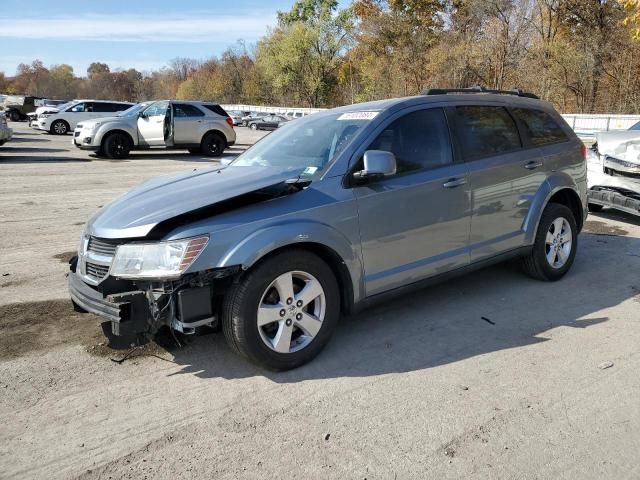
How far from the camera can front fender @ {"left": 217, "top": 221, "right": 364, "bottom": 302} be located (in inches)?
131

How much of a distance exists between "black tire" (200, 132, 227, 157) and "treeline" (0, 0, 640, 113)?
11894 mm

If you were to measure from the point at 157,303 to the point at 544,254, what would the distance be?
12.2ft

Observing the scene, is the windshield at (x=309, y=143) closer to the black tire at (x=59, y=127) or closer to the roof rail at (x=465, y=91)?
the roof rail at (x=465, y=91)

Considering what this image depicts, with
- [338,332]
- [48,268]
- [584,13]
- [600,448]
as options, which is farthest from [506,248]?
[584,13]

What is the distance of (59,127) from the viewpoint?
27.0 metres

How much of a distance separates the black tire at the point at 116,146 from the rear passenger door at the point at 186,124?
56.0 inches

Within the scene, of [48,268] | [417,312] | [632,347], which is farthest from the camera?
[48,268]

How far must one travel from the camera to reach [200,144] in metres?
17.8

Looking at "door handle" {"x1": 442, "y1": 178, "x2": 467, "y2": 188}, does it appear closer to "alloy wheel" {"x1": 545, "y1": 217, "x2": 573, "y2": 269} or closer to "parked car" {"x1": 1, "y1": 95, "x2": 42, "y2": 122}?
"alloy wheel" {"x1": 545, "y1": 217, "x2": 573, "y2": 269}

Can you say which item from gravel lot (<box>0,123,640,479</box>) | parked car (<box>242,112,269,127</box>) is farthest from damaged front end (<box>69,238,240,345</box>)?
parked car (<box>242,112,269,127</box>)

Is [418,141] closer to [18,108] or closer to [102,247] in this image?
[102,247]

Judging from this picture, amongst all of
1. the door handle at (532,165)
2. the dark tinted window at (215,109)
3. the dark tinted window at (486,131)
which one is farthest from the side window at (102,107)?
the door handle at (532,165)

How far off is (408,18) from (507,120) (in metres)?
53.8

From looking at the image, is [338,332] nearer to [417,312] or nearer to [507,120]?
[417,312]
